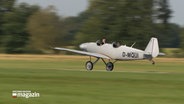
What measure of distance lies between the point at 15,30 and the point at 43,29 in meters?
6.36

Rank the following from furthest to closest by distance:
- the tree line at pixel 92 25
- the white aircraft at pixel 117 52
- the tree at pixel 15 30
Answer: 1. the tree at pixel 15 30
2. the tree line at pixel 92 25
3. the white aircraft at pixel 117 52

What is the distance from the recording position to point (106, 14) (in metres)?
103

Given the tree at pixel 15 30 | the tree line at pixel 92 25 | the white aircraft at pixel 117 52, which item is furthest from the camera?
the tree at pixel 15 30

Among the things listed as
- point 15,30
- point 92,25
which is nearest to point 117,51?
point 92,25

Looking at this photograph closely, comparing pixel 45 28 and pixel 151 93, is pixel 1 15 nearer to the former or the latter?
pixel 45 28

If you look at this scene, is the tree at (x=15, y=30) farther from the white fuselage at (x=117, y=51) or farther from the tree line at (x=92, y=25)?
the white fuselage at (x=117, y=51)

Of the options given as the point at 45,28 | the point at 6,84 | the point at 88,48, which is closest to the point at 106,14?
the point at 45,28

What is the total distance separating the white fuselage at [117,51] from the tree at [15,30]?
65.8 metres

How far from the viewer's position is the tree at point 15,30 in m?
105

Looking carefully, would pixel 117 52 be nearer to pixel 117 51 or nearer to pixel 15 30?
pixel 117 51

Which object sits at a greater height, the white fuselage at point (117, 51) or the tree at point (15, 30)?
the tree at point (15, 30)

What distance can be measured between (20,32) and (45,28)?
5.72 meters

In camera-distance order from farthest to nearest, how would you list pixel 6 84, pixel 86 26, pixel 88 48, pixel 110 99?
pixel 86 26
pixel 88 48
pixel 6 84
pixel 110 99

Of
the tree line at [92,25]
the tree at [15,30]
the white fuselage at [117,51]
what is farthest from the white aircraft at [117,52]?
the tree at [15,30]
